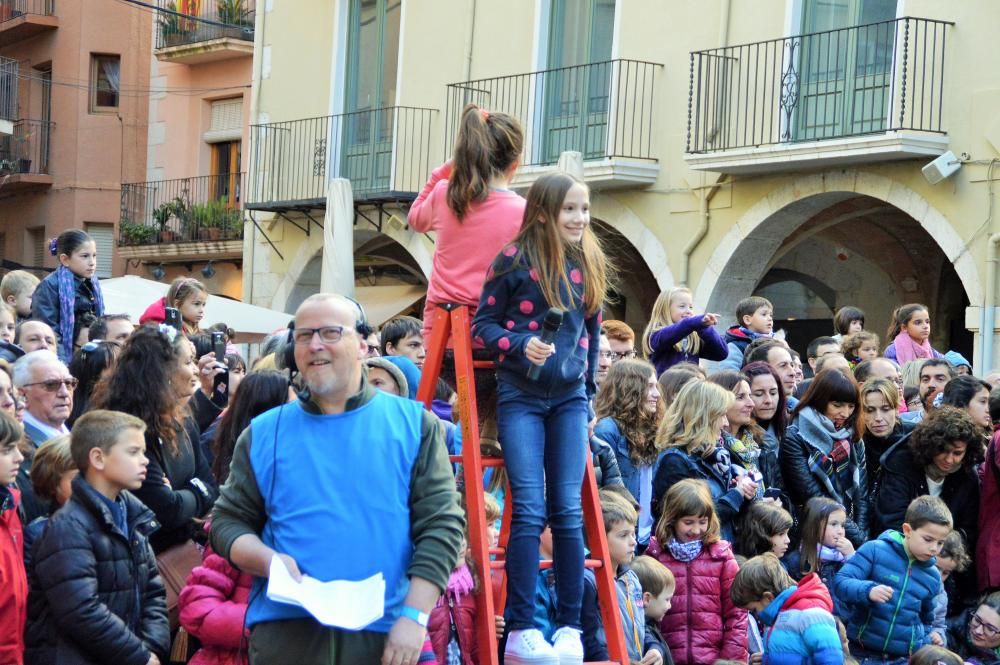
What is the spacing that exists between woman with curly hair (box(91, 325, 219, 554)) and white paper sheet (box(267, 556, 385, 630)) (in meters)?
2.08

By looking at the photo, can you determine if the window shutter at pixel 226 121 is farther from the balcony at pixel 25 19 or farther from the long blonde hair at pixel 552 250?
the long blonde hair at pixel 552 250

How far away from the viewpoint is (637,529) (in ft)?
24.1

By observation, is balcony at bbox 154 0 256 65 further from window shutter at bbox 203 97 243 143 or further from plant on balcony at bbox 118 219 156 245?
plant on balcony at bbox 118 219 156 245

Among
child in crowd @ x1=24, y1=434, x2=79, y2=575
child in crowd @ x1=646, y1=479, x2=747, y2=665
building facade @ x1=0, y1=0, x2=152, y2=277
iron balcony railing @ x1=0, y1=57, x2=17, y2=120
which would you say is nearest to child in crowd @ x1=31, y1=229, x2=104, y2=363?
child in crowd @ x1=24, y1=434, x2=79, y2=575

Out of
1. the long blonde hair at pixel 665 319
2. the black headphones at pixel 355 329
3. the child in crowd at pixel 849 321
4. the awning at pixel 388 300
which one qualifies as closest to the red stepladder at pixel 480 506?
the black headphones at pixel 355 329

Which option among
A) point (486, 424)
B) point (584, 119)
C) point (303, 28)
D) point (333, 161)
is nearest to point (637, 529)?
point (486, 424)

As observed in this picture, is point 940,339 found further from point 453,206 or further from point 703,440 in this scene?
point 453,206

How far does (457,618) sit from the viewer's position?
5496mm

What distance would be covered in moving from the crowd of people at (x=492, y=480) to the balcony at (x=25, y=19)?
69.1 ft

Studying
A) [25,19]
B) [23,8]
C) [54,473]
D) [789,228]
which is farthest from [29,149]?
[54,473]

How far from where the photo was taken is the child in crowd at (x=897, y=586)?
795 cm

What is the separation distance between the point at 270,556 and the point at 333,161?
17349 millimetres

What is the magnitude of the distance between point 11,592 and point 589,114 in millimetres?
12981

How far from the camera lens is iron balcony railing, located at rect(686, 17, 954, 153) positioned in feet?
47.7
